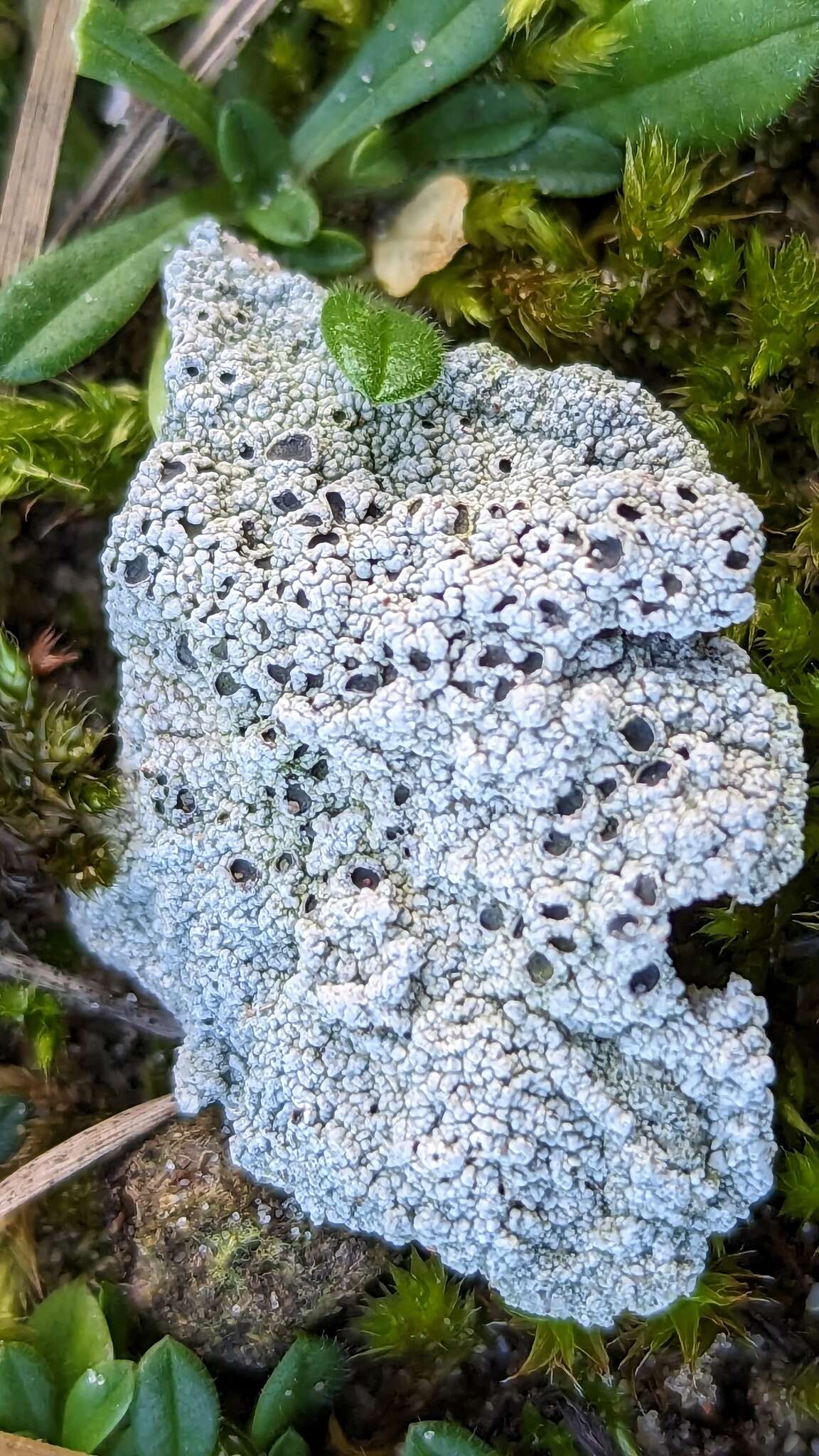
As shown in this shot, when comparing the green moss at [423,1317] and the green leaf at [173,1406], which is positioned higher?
the green leaf at [173,1406]

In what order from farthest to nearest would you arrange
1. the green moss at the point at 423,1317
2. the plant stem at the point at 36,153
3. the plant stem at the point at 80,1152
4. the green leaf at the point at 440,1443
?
the plant stem at the point at 36,153
the plant stem at the point at 80,1152
the green moss at the point at 423,1317
the green leaf at the point at 440,1443

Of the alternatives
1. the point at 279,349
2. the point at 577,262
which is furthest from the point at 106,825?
the point at 577,262

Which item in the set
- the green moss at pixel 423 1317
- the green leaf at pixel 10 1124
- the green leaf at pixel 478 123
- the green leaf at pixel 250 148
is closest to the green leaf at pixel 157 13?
the green leaf at pixel 250 148

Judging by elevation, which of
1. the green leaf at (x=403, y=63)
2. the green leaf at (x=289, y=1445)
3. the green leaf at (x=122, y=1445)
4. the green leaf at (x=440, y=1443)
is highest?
the green leaf at (x=403, y=63)

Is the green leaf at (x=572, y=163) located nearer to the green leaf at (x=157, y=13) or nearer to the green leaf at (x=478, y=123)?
the green leaf at (x=478, y=123)

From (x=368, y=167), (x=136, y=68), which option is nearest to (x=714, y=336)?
(x=368, y=167)

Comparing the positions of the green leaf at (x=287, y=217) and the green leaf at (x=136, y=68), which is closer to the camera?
the green leaf at (x=136, y=68)

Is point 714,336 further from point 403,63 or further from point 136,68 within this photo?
point 136,68
